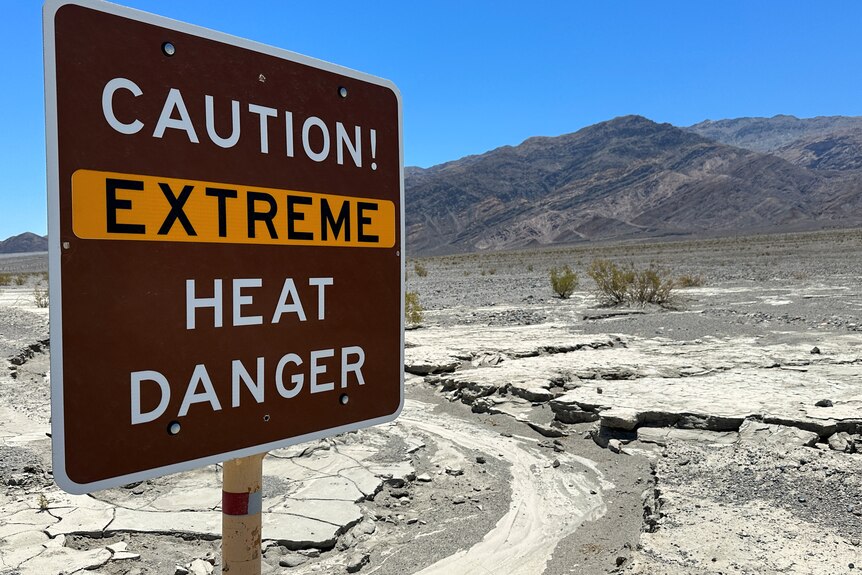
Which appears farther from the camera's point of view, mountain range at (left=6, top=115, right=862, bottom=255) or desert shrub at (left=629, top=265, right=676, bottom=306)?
mountain range at (left=6, top=115, right=862, bottom=255)

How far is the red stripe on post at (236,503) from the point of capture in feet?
4.79

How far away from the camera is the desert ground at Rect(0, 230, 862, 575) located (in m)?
3.95

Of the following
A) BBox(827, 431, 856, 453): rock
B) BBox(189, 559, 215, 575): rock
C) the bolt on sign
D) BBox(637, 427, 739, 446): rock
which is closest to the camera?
the bolt on sign

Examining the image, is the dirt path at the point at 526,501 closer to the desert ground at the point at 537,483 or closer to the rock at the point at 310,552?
the desert ground at the point at 537,483

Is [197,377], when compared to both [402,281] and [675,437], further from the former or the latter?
[675,437]

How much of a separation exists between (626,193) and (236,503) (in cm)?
12024

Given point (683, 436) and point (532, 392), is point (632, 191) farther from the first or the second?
point (683, 436)

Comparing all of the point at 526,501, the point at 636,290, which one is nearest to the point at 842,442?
the point at 526,501

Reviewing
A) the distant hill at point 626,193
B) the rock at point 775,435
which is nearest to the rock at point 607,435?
the rock at point 775,435

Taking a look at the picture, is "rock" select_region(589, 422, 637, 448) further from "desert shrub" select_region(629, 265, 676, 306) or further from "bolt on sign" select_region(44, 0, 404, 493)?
"desert shrub" select_region(629, 265, 676, 306)

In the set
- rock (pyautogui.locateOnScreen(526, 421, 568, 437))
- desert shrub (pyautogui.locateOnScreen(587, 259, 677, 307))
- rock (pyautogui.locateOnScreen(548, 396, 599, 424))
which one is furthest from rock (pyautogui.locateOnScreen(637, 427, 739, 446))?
desert shrub (pyautogui.locateOnScreen(587, 259, 677, 307))

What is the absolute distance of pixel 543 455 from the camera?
6094 millimetres

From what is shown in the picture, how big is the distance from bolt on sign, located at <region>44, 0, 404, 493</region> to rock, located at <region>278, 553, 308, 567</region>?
275 cm

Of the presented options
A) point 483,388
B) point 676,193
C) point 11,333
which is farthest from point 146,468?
point 676,193
